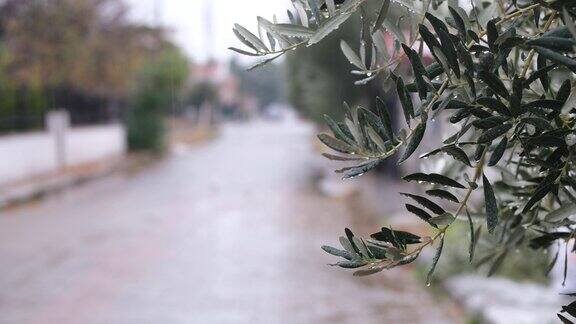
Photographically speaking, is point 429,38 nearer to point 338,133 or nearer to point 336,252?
point 338,133

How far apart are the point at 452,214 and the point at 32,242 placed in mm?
8487

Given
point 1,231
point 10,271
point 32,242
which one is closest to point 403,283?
point 10,271

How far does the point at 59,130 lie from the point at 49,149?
0.56 metres

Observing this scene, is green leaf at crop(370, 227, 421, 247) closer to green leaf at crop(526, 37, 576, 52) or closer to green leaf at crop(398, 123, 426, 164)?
green leaf at crop(398, 123, 426, 164)

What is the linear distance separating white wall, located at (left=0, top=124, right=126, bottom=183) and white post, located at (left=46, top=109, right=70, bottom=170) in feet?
0.33

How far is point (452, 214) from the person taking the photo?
104 centimetres

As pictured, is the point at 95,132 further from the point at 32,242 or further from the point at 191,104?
the point at 191,104

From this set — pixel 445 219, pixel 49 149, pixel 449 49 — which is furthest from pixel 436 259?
pixel 49 149

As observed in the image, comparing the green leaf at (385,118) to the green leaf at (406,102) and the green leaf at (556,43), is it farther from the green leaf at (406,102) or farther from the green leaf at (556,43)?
the green leaf at (556,43)

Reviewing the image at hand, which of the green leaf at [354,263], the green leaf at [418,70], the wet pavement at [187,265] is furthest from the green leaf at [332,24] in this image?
the wet pavement at [187,265]

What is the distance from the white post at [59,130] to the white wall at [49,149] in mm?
102

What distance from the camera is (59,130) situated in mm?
17234

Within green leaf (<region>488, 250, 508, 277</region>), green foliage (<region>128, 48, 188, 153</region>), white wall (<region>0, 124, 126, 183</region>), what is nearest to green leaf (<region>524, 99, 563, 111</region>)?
green leaf (<region>488, 250, 508, 277</region>)

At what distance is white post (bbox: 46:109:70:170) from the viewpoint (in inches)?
671
